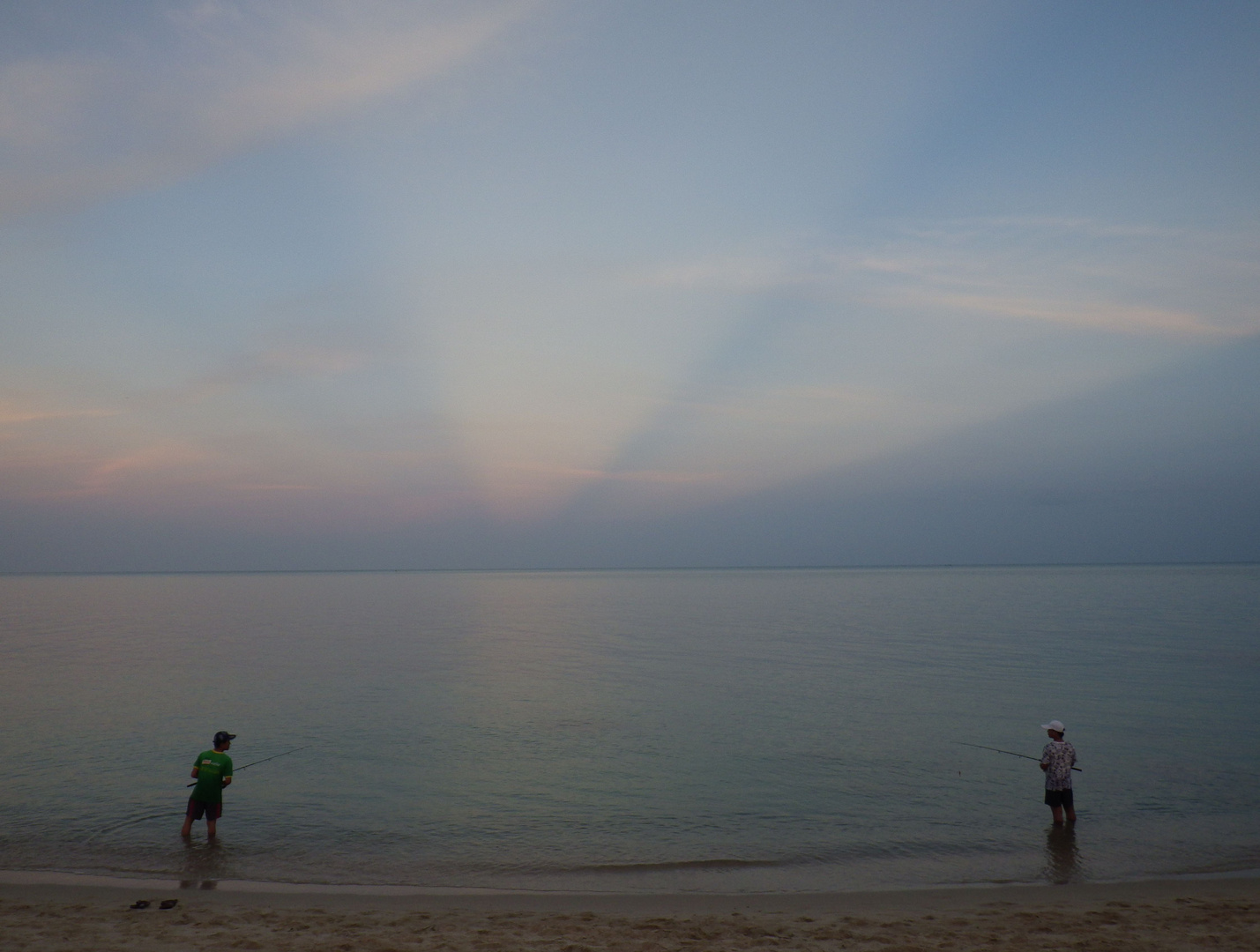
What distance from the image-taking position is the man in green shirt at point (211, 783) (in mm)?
15055

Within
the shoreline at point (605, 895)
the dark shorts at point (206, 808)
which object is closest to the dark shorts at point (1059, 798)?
the shoreline at point (605, 895)

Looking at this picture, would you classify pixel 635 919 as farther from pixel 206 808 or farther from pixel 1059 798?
pixel 1059 798

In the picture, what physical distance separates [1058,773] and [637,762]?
9825 mm

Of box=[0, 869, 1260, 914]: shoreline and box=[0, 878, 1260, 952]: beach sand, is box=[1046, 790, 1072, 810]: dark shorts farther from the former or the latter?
box=[0, 878, 1260, 952]: beach sand

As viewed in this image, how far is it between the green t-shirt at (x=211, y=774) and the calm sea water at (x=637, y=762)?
0.89 meters

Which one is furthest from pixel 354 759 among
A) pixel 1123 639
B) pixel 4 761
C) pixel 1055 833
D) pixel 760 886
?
pixel 1123 639

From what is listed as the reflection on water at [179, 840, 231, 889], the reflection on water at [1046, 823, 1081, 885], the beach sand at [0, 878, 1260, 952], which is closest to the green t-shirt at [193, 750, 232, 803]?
the reflection on water at [179, 840, 231, 889]

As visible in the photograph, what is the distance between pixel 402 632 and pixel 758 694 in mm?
38529

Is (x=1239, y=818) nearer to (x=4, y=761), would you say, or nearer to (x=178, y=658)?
(x=4, y=761)

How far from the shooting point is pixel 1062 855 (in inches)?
567

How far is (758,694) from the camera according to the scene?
105ft

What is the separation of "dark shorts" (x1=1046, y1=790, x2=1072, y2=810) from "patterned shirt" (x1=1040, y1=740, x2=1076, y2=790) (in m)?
0.08

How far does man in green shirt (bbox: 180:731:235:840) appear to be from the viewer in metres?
15.1

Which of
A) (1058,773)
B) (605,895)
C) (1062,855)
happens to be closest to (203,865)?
(605,895)
